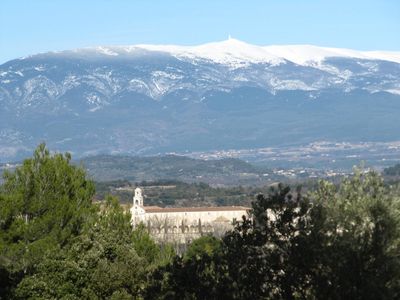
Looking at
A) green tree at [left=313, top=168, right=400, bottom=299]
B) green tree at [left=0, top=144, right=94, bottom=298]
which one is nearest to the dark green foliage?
green tree at [left=313, top=168, right=400, bottom=299]

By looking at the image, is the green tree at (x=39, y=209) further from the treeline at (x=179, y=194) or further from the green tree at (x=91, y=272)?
the treeline at (x=179, y=194)

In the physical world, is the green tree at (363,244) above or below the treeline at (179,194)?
above

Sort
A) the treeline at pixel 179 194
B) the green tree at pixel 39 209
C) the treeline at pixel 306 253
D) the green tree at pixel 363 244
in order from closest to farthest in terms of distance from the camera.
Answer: the green tree at pixel 363 244
the treeline at pixel 306 253
the green tree at pixel 39 209
the treeline at pixel 179 194

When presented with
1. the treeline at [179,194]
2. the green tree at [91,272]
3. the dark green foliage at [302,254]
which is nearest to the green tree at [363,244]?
the dark green foliage at [302,254]

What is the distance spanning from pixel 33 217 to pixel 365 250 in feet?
46.4

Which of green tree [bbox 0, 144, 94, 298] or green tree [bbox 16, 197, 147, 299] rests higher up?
green tree [bbox 0, 144, 94, 298]

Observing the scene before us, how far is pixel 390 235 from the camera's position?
59.3ft

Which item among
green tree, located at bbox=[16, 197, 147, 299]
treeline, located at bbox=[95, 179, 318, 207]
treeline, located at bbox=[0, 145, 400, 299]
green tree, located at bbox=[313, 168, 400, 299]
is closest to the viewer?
green tree, located at bbox=[313, 168, 400, 299]

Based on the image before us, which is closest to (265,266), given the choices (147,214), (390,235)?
(390,235)

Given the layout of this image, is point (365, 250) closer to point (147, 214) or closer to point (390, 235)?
point (390, 235)

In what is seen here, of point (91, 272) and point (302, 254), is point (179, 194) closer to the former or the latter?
point (91, 272)

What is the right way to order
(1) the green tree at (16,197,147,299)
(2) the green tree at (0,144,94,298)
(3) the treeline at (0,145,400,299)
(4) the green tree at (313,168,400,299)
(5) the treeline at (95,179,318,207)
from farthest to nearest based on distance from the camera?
(5) the treeline at (95,179,318,207), (2) the green tree at (0,144,94,298), (1) the green tree at (16,197,147,299), (3) the treeline at (0,145,400,299), (4) the green tree at (313,168,400,299)

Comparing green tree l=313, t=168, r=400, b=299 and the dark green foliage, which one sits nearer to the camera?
green tree l=313, t=168, r=400, b=299

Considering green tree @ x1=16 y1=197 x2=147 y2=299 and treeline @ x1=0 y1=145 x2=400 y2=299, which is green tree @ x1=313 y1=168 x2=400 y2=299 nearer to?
treeline @ x1=0 y1=145 x2=400 y2=299
